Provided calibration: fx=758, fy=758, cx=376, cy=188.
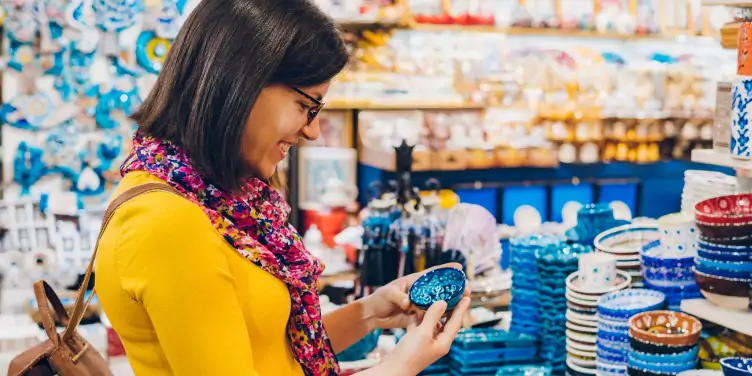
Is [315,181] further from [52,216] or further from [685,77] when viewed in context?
[685,77]

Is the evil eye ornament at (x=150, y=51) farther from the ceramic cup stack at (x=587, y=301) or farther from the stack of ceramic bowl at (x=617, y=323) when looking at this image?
the stack of ceramic bowl at (x=617, y=323)

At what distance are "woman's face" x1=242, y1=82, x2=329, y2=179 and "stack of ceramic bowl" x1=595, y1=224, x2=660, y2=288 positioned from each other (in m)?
1.11

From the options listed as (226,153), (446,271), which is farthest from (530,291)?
(226,153)

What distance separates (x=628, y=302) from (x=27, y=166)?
2777mm

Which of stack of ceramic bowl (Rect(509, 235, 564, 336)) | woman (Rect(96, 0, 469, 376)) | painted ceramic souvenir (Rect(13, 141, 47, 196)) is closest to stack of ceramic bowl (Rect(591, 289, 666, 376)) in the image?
stack of ceramic bowl (Rect(509, 235, 564, 336))

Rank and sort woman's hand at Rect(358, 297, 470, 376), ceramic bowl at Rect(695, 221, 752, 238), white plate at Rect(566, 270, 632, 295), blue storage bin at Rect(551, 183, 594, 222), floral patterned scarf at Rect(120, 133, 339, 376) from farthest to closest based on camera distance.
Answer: blue storage bin at Rect(551, 183, 594, 222) < white plate at Rect(566, 270, 632, 295) < ceramic bowl at Rect(695, 221, 752, 238) < woman's hand at Rect(358, 297, 470, 376) < floral patterned scarf at Rect(120, 133, 339, 376)

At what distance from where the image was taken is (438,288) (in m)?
1.54

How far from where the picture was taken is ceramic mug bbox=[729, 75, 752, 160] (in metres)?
1.65

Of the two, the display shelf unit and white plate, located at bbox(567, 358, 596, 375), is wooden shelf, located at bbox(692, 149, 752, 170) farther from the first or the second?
white plate, located at bbox(567, 358, 596, 375)

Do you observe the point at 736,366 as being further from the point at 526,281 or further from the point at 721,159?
the point at 526,281

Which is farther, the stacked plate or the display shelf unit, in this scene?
the stacked plate

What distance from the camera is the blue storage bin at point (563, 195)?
512cm

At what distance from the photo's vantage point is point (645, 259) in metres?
1.89

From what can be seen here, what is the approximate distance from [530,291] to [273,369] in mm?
1097
